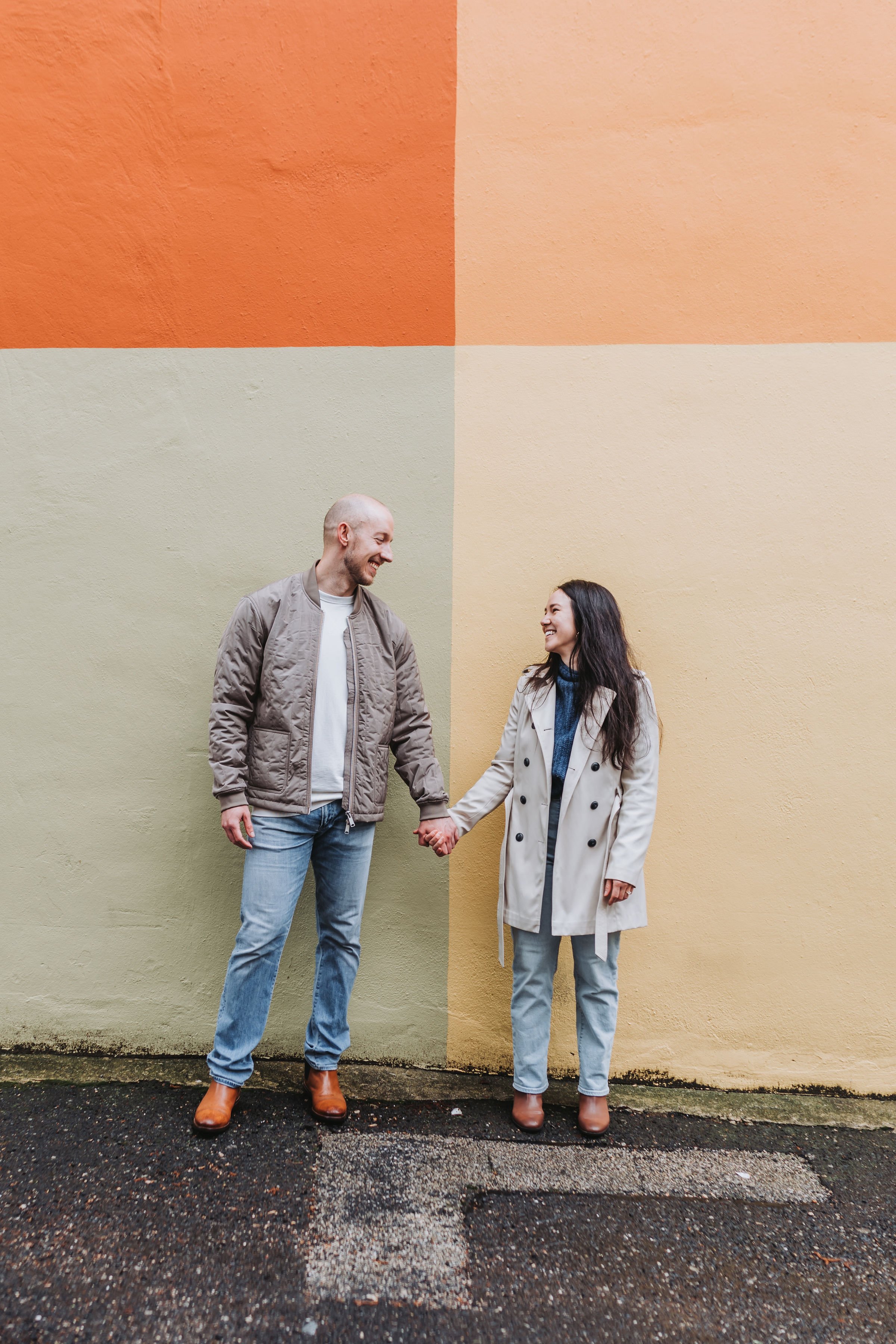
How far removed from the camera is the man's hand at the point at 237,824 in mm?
3016

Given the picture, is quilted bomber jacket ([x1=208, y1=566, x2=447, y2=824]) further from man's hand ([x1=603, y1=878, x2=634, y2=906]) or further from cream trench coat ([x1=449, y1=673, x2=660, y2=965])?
man's hand ([x1=603, y1=878, x2=634, y2=906])

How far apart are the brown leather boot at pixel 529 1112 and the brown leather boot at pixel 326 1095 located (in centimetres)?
67

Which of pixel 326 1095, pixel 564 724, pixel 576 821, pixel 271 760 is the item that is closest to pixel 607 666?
pixel 564 724

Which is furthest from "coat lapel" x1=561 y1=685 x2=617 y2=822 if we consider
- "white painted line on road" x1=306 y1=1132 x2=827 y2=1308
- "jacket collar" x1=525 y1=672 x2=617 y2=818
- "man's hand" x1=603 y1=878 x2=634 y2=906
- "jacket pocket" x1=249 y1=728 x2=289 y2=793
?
"white painted line on road" x1=306 y1=1132 x2=827 y2=1308

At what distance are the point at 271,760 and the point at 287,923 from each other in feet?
2.03

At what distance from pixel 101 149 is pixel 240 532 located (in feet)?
5.66

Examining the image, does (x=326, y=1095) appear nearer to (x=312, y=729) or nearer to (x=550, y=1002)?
(x=550, y=1002)

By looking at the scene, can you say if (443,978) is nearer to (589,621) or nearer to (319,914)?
(319,914)

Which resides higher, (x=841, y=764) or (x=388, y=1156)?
(x=841, y=764)

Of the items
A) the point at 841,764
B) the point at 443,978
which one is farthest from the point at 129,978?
the point at 841,764

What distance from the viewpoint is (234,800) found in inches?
119

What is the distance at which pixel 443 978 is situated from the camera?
Answer: 142 inches

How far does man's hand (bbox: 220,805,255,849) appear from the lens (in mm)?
3016

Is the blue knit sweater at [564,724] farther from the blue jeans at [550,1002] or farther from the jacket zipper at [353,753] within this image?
the jacket zipper at [353,753]
